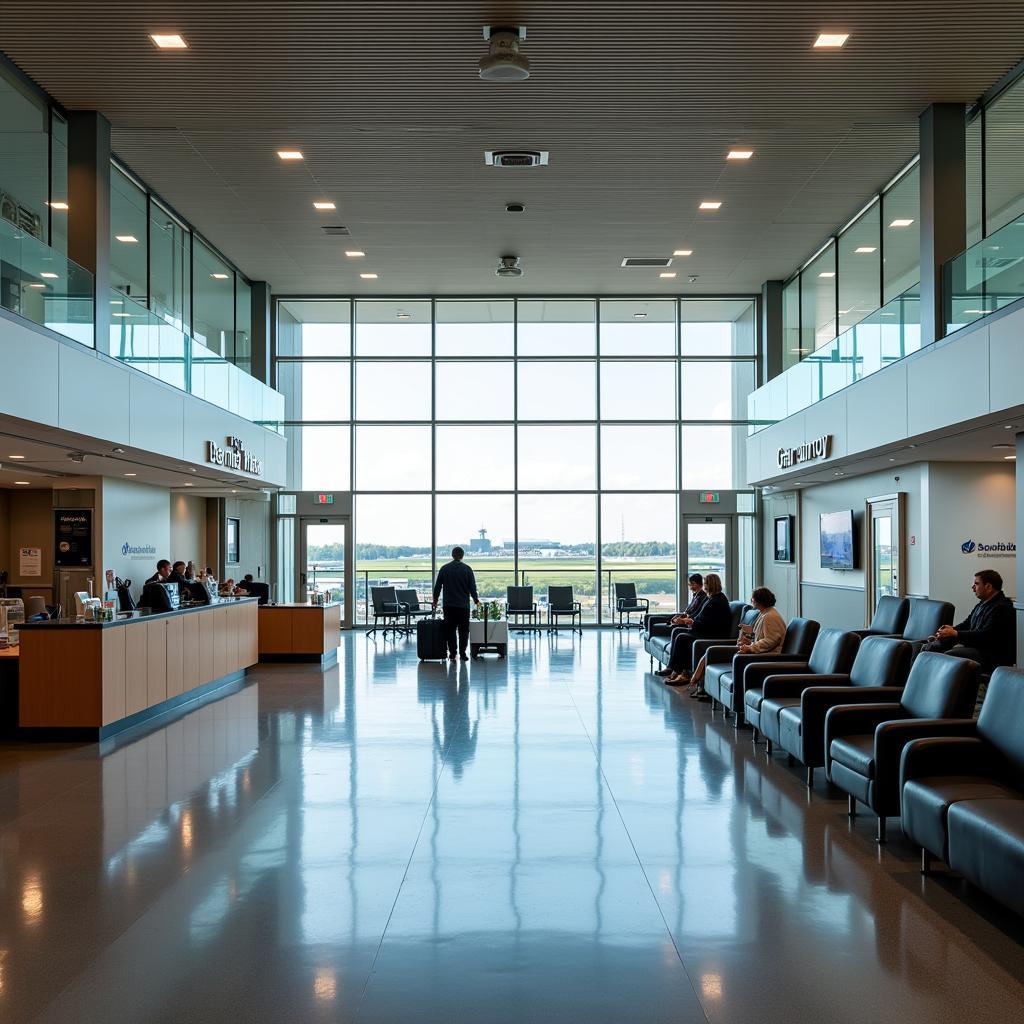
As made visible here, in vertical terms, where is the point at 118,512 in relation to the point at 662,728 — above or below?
above

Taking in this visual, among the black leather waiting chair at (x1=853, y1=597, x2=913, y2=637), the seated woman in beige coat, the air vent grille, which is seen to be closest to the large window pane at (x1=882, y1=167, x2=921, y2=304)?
the air vent grille

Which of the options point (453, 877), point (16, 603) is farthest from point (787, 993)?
point (16, 603)

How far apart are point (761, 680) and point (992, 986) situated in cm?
460

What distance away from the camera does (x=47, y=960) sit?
374 centimetres

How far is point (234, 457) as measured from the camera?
1404cm

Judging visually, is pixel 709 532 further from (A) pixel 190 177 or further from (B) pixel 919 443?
(A) pixel 190 177

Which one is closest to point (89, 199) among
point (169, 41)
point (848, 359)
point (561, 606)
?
point (169, 41)

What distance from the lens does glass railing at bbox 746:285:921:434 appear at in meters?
10.5

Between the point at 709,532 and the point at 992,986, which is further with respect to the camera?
the point at 709,532

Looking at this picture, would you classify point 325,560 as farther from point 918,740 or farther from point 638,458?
→ point 918,740

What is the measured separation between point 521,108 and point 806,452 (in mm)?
6379

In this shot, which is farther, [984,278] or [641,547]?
[641,547]

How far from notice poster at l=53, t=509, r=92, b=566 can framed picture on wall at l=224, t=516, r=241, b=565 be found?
4584 millimetres

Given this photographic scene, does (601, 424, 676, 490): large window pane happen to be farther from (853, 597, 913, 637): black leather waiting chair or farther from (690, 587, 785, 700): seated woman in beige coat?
(690, 587, 785, 700): seated woman in beige coat
